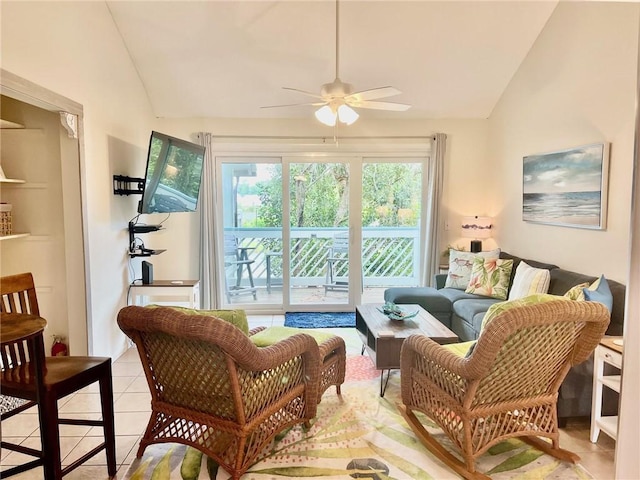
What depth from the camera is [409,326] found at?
121 inches

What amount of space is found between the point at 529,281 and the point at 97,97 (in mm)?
4051

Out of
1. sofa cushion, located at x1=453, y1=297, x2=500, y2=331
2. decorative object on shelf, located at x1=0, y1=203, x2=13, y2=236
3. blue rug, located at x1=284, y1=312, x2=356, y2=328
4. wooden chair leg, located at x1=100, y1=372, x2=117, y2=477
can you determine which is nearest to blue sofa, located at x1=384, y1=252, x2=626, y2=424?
sofa cushion, located at x1=453, y1=297, x2=500, y2=331

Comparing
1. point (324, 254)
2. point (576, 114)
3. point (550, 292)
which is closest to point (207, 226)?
point (324, 254)

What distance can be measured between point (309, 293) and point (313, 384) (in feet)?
9.82

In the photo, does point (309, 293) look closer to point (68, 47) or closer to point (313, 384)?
point (313, 384)

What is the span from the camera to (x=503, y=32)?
3.81 m

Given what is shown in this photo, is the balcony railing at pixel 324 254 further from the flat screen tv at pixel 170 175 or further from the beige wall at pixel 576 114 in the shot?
the beige wall at pixel 576 114

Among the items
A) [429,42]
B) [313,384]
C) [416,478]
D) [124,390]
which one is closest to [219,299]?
[124,390]

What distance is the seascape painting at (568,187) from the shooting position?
3106 mm

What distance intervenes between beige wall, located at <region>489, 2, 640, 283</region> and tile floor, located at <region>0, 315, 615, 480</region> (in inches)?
43.9

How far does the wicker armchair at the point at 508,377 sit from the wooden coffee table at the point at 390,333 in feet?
1.49

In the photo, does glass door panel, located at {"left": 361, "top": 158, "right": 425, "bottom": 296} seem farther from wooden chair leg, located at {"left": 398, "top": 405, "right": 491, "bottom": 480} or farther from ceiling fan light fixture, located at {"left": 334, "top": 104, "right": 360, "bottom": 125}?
wooden chair leg, located at {"left": 398, "top": 405, "right": 491, "bottom": 480}

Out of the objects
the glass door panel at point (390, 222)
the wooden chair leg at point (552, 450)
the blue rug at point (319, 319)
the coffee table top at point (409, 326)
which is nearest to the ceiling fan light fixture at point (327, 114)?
the coffee table top at point (409, 326)

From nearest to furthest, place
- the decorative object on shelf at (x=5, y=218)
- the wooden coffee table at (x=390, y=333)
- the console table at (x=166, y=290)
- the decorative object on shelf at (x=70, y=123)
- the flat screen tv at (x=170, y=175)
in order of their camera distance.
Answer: the wooden coffee table at (x=390, y=333) → the decorative object on shelf at (x=70, y=123) → the decorative object on shelf at (x=5, y=218) → the flat screen tv at (x=170, y=175) → the console table at (x=166, y=290)
